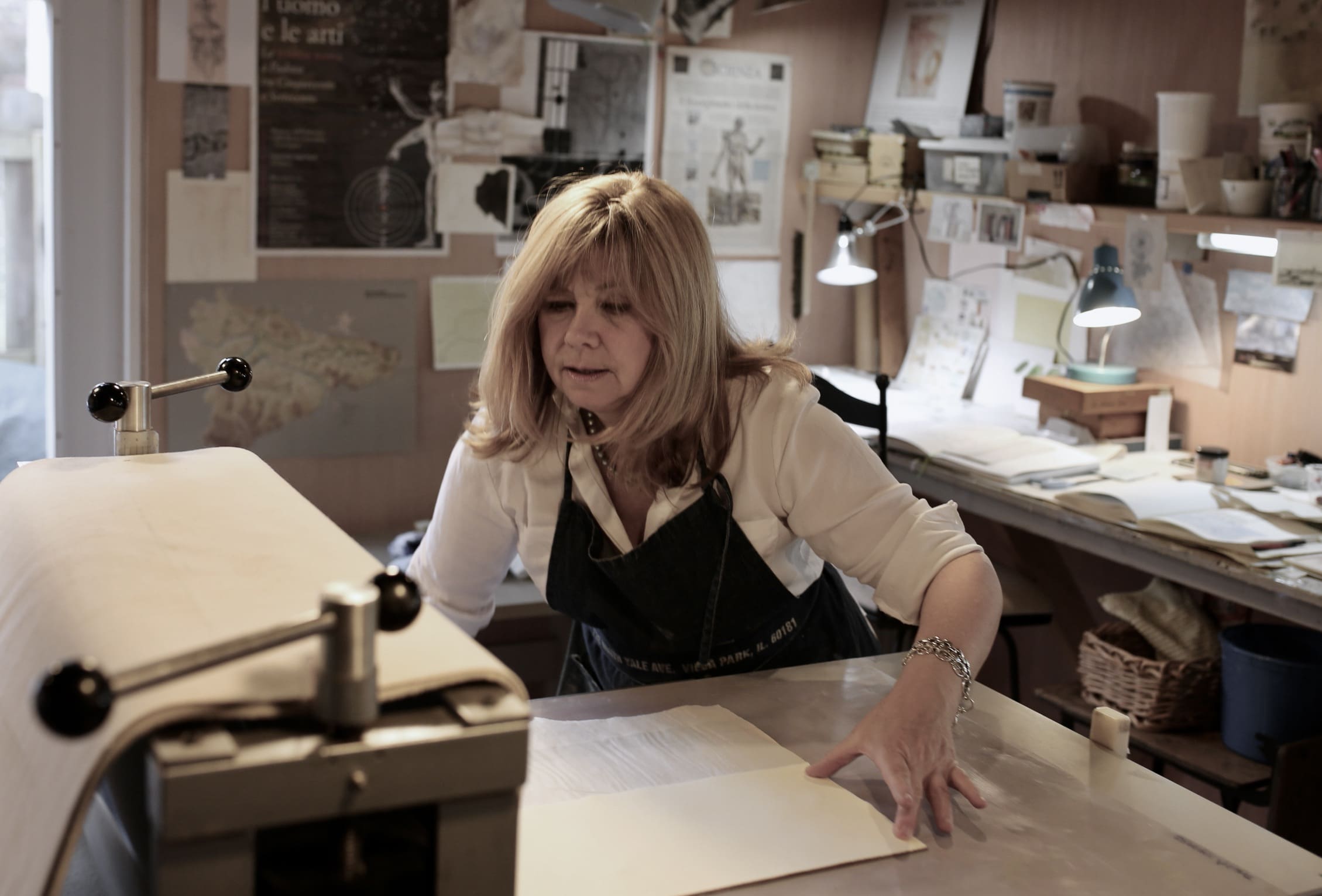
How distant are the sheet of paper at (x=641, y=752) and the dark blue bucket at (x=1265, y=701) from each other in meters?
1.44

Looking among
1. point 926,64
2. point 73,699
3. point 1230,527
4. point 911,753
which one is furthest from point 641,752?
point 926,64

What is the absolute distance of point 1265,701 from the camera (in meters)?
2.45

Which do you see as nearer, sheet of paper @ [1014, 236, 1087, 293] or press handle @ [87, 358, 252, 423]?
press handle @ [87, 358, 252, 423]

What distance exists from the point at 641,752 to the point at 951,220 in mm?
2503

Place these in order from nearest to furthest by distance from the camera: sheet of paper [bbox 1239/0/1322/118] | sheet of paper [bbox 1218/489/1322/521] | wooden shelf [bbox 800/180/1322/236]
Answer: sheet of paper [bbox 1218/489/1322/521] < wooden shelf [bbox 800/180/1322/236] < sheet of paper [bbox 1239/0/1322/118]

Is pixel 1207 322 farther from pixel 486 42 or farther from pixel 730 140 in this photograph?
pixel 486 42

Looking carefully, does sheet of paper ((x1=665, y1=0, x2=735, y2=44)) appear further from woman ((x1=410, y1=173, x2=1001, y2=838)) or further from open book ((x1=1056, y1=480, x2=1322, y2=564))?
woman ((x1=410, y1=173, x2=1001, y2=838))

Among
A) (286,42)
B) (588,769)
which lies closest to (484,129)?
(286,42)

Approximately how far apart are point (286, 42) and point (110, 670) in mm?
2548

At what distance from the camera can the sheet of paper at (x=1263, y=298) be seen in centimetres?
279

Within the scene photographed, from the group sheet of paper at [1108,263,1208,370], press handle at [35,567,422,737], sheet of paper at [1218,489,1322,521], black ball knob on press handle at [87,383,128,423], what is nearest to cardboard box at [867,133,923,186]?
sheet of paper at [1108,263,1208,370]

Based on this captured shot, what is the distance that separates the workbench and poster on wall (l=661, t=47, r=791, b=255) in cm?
229

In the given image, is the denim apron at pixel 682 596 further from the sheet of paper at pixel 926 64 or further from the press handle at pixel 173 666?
the sheet of paper at pixel 926 64

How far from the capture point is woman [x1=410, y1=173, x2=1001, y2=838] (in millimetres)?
1651
